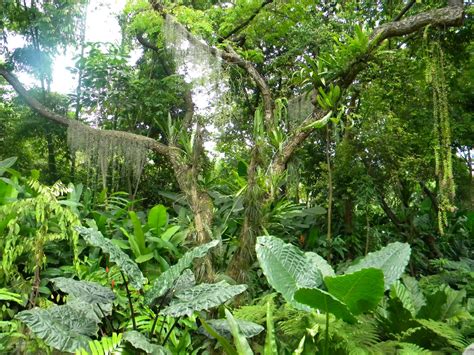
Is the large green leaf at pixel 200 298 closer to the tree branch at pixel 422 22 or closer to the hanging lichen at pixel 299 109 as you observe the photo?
the tree branch at pixel 422 22

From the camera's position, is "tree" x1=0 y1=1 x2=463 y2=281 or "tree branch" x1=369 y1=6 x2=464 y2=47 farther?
"tree branch" x1=369 y1=6 x2=464 y2=47

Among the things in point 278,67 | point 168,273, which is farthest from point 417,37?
point 168,273

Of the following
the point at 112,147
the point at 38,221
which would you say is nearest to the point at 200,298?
the point at 38,221

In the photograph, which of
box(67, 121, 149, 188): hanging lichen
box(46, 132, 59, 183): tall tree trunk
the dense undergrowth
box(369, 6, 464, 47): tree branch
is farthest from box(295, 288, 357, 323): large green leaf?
box(46, 132, 59, 183): tall tree trunk

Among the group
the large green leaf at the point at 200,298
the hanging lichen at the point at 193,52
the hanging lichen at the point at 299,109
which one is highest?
the hanging lichen at the point at 193,52

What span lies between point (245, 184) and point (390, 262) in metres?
1.82

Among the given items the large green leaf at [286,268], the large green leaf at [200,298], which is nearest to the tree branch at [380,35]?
the large green leaf at [286,268]

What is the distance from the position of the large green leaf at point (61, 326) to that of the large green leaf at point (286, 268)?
1065mm

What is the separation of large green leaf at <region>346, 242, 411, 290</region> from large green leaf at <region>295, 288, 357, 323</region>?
1.11 ft

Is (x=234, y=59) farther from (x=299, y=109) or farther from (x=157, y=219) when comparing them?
(x=157, y=219)

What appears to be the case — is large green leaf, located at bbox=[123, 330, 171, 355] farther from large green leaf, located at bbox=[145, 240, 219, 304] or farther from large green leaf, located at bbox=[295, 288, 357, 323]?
large green leaf, located at bbox=[295, 288, 357, 323]

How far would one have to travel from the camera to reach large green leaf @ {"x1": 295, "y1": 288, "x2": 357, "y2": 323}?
81.3 inches

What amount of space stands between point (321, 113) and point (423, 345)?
2.59 meters

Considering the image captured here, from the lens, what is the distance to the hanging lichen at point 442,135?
11.6 ft
